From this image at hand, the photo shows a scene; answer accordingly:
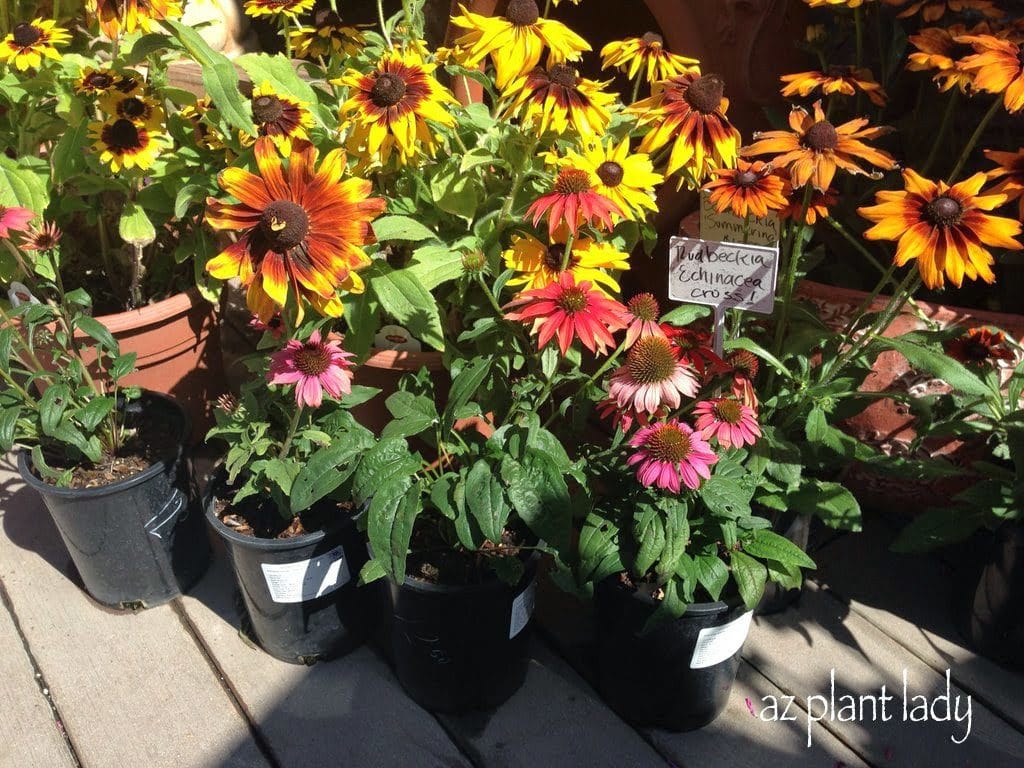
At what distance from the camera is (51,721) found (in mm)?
1326

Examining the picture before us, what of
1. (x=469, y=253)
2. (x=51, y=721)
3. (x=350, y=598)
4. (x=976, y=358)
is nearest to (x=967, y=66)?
(x=976, y=358)

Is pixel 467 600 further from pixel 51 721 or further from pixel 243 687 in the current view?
pixel 51 721

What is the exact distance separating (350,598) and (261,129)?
2.44ft

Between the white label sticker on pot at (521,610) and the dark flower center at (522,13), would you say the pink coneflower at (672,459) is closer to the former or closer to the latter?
the white label sticker on pot at (521,610)

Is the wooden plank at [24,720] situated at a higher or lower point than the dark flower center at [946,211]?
lower

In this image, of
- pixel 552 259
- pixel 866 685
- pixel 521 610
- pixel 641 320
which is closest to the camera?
pixel 641 320

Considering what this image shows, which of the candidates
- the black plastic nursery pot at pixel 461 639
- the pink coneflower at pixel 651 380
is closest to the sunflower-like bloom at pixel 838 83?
the pink coneflower at pixel 651 380

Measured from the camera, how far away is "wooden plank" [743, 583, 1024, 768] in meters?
1.28

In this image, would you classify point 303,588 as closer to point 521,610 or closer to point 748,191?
point 521,610

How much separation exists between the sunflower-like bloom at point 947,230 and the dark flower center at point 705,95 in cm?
25

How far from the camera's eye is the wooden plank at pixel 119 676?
4.21 ft

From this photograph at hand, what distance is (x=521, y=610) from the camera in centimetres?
124

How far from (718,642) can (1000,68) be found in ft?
2.70

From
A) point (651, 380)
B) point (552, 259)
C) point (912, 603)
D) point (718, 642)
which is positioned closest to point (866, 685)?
point (912, 603)
